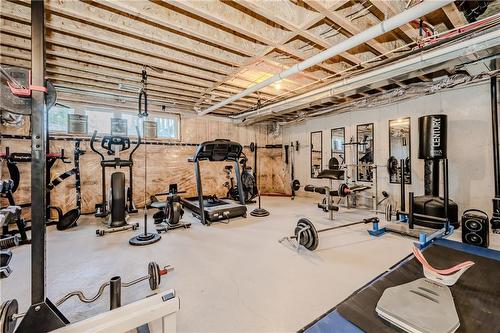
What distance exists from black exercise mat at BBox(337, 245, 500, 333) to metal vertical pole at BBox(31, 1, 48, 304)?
2150mm

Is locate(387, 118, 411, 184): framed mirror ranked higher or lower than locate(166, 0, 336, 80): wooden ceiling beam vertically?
lower

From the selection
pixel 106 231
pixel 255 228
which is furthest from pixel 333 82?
pixel 106 231

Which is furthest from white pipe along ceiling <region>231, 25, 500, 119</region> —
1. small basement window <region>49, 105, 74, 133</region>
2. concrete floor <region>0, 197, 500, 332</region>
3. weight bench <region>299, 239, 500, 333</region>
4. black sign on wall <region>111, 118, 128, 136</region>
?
small basement window <region>49, 105, 74, 133</region>

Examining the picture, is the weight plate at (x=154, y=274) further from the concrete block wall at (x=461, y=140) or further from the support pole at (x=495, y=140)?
the concrete block wall at (x=461, y=140)

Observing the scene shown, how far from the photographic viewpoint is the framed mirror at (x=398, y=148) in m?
5.01

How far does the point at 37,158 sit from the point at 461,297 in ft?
11.0

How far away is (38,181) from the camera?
1.40 m

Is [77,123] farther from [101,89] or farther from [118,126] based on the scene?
[101,89]

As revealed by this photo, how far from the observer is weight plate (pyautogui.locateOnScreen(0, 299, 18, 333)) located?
3.82 feet

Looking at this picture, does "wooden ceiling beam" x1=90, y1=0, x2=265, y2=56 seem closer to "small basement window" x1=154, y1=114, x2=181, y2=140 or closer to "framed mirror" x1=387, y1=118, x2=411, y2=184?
"small basement window" x1=154, y1=114, x2=181, y2=140

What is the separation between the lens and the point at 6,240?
7.61ft

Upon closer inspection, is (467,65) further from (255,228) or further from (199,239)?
(199,239)

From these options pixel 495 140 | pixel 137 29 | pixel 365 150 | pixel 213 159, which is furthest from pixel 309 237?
pixel 365 150

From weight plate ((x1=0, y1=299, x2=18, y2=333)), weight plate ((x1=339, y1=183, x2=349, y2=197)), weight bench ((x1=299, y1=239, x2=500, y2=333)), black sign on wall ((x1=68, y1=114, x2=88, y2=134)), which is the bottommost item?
weight bench ((x1=299, y1=239, x2=500, y2=333))
